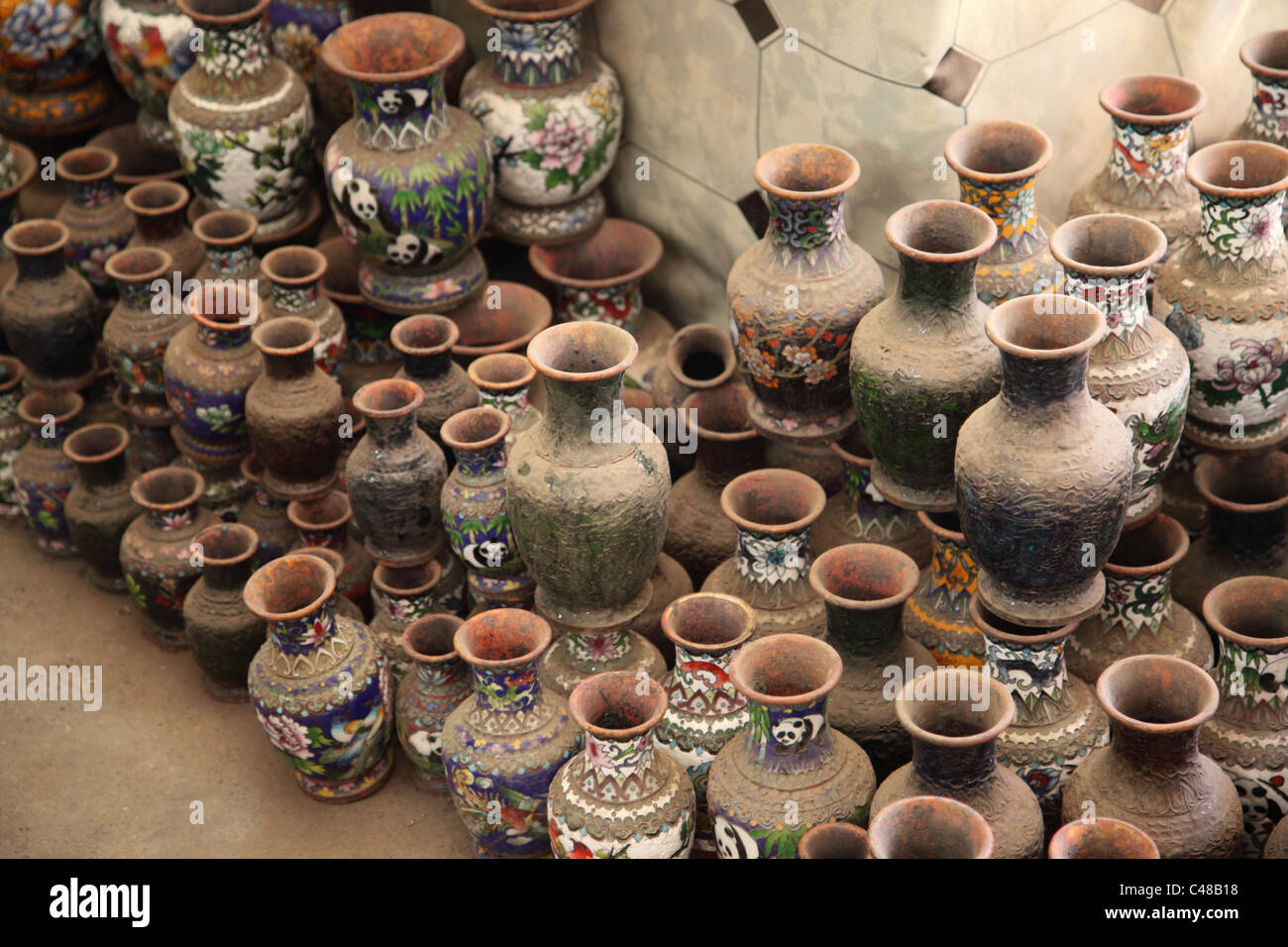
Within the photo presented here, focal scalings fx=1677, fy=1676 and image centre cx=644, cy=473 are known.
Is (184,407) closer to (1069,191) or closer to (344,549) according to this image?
(344,549)

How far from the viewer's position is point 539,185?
5527 millimetres

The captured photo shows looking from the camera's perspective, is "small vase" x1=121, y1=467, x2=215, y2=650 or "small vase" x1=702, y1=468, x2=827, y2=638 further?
"small vase" x1=121, y1=467, x2=215, y2=650

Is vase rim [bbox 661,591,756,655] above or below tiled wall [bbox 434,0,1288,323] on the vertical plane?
below

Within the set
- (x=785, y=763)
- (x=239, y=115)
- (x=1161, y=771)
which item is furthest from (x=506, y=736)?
(x=239, y=115)

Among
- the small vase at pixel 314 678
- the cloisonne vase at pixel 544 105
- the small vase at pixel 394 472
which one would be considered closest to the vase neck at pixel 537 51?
the cloisonne vase at pixel 544 105

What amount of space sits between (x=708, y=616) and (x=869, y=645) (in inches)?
16.4

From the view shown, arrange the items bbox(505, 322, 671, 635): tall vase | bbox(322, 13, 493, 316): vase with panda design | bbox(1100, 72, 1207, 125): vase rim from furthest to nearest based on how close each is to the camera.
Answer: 1. bbox(322, 13, 493, 316): vase with panda design
2. bbox(1100, 72, 1207, 125): vase rim
3. bbox(505, 322, 671, 635): tall vase

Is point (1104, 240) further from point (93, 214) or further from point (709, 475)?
point (93, 214)

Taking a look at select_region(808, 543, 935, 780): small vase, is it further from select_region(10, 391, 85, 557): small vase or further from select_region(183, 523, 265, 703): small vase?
select_region(10, 391, 85, 557): small vase

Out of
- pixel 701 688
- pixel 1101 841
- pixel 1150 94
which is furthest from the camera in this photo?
pixel 1150 94

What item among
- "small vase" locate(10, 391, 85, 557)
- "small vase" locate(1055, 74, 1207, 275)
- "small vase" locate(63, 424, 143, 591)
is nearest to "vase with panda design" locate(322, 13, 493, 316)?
"small vase" locate(63, 424, 143, 591)

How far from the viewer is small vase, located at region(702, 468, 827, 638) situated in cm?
446

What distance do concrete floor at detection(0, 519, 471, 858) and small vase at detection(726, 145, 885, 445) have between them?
1.58m

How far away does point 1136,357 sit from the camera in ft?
13.0
